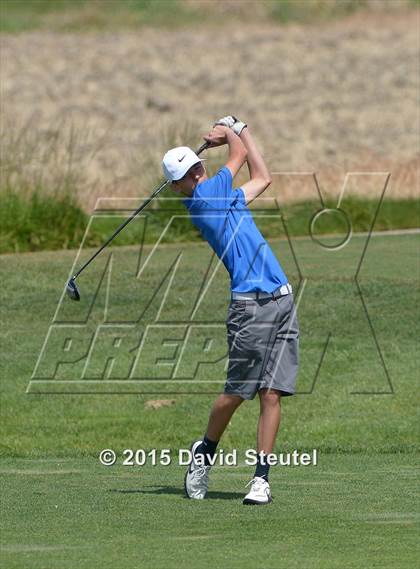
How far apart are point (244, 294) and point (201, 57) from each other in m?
33.0

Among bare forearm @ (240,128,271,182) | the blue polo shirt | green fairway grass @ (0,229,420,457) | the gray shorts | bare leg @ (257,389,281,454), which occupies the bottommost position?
bare leg @ (257,389,281,454)

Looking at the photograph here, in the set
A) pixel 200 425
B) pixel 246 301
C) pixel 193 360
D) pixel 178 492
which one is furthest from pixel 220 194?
pixel 193 360

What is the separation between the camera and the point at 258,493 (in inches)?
324

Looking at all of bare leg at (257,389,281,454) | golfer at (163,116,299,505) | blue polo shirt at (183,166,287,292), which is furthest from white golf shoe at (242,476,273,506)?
blue polo shirt at (183,166,287,292)

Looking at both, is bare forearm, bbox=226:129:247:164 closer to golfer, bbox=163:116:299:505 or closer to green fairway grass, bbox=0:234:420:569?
golfer, bbox=163:116:299:505

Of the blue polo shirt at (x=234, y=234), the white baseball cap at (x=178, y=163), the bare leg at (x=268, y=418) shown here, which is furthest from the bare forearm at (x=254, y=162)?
the bare leg at (x=268, y=418)

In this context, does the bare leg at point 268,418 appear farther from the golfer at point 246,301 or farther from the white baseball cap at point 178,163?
the white baseball cap at point 178,163

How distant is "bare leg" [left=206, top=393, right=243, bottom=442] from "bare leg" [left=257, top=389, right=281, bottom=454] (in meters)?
0.14

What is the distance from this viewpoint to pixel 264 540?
23.6 ft

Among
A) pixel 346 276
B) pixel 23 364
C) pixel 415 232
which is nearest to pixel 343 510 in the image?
pixel 23 364

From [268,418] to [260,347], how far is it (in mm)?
393

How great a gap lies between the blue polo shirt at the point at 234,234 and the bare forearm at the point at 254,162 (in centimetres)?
24

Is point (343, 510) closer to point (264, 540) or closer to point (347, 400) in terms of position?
point (264, 540)

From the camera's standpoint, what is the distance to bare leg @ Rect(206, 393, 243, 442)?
859 cm
